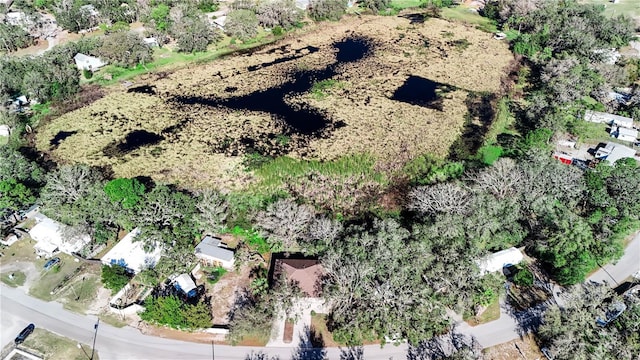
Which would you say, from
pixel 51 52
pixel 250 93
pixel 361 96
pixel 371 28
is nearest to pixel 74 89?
pixel 51 52

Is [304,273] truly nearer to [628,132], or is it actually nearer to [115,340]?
[115,340]

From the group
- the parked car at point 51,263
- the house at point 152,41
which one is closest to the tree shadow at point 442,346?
the parked car at point 51,263

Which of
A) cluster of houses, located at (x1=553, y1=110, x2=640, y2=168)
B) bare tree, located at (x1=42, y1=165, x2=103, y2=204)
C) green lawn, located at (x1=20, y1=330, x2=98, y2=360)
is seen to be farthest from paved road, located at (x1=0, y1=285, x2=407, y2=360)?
cluster of houses, located at (x1=553, y1=110, x2=640, y2=168)

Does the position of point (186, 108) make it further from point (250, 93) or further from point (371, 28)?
point (371, 28)

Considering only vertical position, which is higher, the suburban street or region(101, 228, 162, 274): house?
region(101, 228, 162, 274): house

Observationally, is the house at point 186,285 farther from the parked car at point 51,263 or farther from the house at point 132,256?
the parked car at point 51,263

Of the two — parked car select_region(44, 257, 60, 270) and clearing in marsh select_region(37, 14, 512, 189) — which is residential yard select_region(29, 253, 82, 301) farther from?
clearing in marsh select_region(37, 14, 512, 189)
